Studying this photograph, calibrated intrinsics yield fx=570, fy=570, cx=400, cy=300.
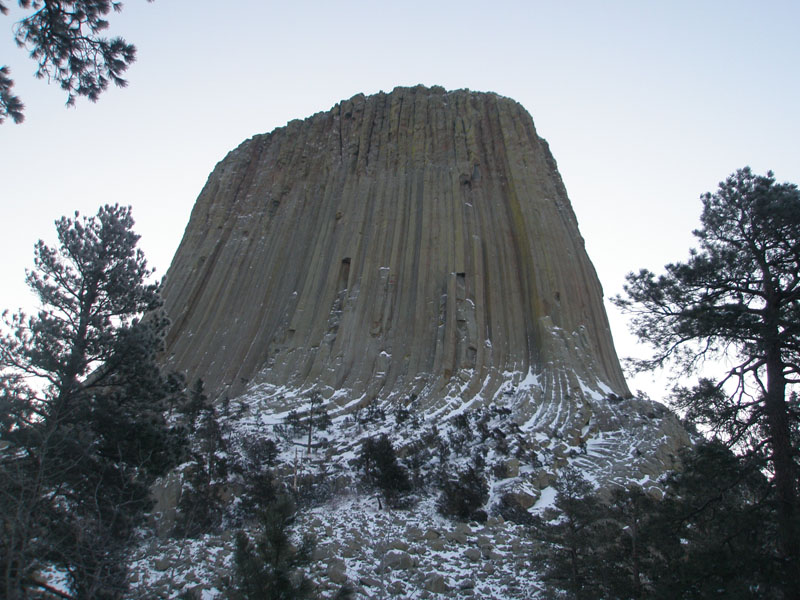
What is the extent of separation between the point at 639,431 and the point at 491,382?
264 inches

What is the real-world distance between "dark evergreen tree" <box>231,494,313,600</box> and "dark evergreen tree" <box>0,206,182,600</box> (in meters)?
1.76

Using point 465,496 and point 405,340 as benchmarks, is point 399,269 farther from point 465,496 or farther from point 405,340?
point 465,496

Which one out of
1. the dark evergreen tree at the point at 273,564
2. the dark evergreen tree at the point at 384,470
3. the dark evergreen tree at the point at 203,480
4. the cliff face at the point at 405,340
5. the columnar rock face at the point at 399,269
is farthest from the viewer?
the columnar rock face at the point at 399,269

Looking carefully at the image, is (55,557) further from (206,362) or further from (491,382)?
(206,362)

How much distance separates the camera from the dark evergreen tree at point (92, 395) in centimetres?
873

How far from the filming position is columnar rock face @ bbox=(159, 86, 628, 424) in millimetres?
27250

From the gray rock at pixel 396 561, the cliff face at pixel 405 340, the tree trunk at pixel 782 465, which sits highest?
the cliff face at pixel 405 340

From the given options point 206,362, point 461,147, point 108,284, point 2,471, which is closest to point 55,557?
point 2,471

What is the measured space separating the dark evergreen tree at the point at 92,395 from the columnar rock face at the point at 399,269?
14.7 meters

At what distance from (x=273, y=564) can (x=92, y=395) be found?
4984mm

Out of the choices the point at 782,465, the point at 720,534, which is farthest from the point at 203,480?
the point at 782,465

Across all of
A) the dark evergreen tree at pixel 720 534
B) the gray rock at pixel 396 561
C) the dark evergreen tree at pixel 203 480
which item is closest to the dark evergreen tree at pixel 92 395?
the dark evergreen tree at pixel 203 480

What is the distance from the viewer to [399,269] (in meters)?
32.1

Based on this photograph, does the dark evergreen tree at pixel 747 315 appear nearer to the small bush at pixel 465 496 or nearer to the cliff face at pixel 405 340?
the cliff face at pixel 405 340
